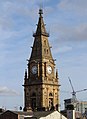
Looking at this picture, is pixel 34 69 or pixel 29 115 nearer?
pixel 29 115

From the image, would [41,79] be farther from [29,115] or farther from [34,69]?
[29,115]

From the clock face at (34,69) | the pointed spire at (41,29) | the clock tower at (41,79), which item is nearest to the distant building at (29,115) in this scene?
the clock tower at (41,79)

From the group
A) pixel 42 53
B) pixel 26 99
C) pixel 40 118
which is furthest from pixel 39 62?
pixel 40 118

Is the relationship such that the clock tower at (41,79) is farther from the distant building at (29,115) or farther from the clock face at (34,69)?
the distant building at (29,115)

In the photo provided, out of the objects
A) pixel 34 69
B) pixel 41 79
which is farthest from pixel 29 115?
pixel 34 69

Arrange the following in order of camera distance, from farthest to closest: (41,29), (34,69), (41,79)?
(41,29)
(34,69)
(41,79)

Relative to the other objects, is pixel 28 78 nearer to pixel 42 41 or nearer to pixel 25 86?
pixel 25 86

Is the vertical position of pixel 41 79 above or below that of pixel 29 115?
above

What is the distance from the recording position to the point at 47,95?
165875 mm

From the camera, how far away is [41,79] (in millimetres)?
166375

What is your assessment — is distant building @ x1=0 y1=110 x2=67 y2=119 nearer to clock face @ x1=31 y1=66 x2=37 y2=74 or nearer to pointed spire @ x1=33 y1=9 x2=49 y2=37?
clock face @ x1=31 y1=66 x2=37 y2=74

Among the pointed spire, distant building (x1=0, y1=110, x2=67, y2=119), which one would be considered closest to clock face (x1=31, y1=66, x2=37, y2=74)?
the pointed spire

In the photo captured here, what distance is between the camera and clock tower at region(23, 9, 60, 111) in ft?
542

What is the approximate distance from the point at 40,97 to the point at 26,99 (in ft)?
23.7
